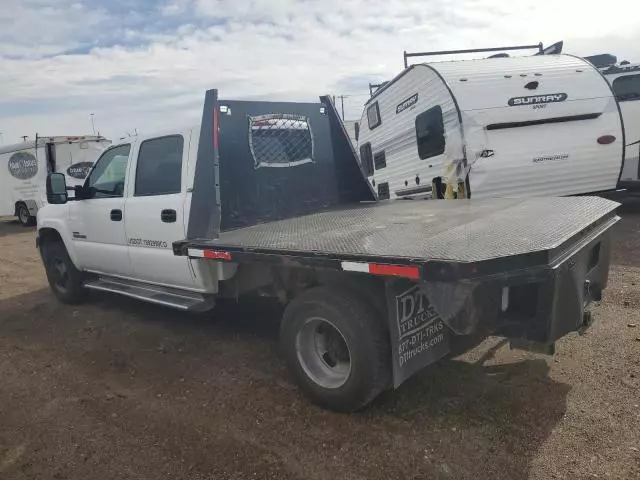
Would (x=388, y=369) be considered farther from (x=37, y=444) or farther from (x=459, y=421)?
(x=37, y=444)

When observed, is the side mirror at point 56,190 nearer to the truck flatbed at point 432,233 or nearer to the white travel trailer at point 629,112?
the truck flatbed at point 432,233

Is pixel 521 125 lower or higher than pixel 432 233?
higher

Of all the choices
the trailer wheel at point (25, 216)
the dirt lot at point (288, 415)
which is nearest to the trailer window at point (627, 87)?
the dirt lot at point (288, 415)

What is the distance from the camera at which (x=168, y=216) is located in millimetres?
4918

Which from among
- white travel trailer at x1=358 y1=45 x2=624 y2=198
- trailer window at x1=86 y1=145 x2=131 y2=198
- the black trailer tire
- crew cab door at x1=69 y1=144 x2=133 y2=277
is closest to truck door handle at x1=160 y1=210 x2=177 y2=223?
crew cab door at x1=69 y1=144 x2=133 y2=277

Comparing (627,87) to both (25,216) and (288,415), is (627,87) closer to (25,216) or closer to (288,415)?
(288,415)

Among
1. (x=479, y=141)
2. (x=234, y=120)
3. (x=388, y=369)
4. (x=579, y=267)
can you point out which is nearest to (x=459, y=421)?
(x=388, y=369)

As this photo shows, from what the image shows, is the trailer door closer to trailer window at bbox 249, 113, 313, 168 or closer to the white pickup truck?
the white pickup truck

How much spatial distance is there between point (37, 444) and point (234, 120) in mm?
2951

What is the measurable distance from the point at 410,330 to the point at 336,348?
1.94 ft

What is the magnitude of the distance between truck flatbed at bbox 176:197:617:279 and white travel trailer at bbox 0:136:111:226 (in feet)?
43.6

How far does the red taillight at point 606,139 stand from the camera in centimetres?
830

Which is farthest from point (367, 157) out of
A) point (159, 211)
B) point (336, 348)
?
point (336, 348)

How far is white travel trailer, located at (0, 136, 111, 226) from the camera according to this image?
54.3ft
